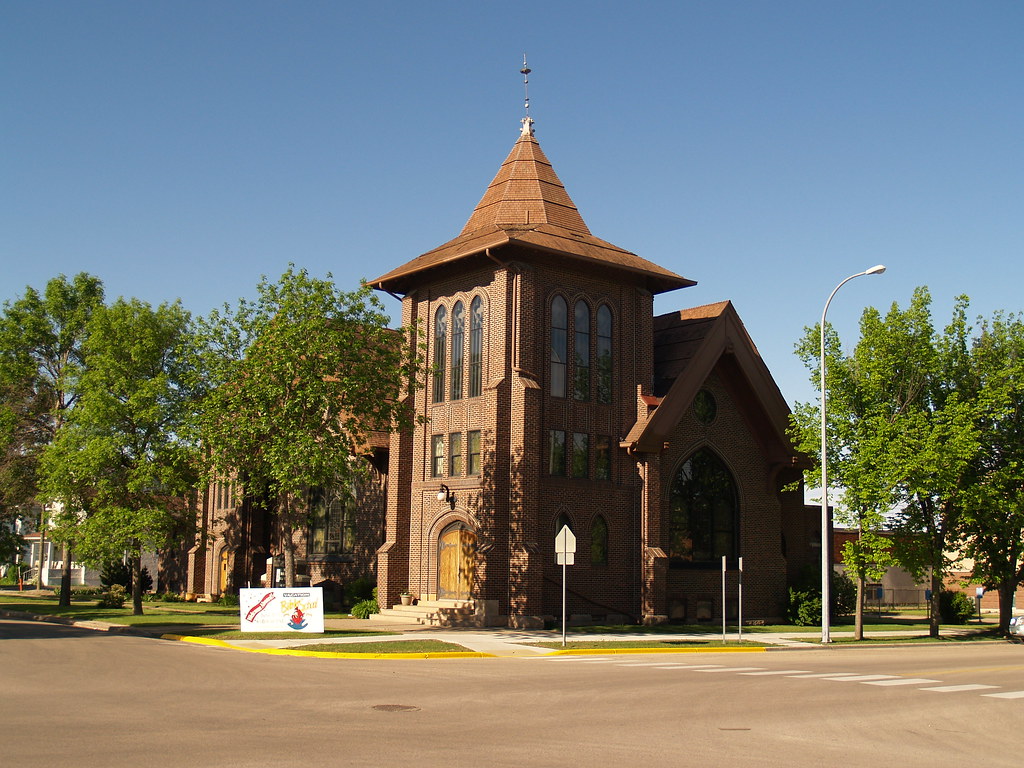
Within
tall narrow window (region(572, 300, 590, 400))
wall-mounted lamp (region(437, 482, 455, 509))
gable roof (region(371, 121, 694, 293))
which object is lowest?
wall-mounted lamp (region(437, 482, 455, 509))

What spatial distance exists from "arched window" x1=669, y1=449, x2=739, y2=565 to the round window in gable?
1.12m

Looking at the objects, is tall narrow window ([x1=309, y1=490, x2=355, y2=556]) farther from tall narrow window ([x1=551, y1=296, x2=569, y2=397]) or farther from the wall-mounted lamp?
tall narrow window ([x1=551, y1=296, x2=569, y2=397])

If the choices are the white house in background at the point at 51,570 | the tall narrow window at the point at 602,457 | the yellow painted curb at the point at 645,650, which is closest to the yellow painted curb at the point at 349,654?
the yellow painted curb at the point at 645,650

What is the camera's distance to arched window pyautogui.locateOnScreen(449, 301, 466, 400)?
34125 millimetres

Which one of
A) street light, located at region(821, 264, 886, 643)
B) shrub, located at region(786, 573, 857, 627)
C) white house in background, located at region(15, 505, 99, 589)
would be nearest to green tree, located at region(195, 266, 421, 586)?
street light, located at region(821, 264, 886, 643)

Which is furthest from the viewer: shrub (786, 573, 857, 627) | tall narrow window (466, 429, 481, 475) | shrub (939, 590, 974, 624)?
shrub (939, 590, 974, 624)

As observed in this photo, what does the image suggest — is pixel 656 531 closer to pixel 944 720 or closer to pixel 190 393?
pixel 190 393

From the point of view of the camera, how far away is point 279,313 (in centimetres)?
2862

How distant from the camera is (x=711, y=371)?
119 ft

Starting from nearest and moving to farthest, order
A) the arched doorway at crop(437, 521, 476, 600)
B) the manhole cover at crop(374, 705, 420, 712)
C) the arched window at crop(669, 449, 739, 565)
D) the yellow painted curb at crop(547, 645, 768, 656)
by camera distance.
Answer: the manhole cover at crop(374, 705, 420, 712) < the yellow painted curb at crop(547, 645, 768, 656) < the arched doorway at crop(437, 521, 476, 600) < the arched window at crop(669, 449, 739, 565)

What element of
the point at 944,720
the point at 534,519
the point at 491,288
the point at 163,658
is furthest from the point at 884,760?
the point at 491,288

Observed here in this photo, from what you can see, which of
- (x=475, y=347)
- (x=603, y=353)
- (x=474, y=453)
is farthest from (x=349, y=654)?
(x=603, y=353)

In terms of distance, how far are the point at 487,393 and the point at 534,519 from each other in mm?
4146

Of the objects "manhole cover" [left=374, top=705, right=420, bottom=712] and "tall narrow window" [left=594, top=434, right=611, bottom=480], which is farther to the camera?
"tall narrow window" [left=594, top=434, right=611, bottom=480]
